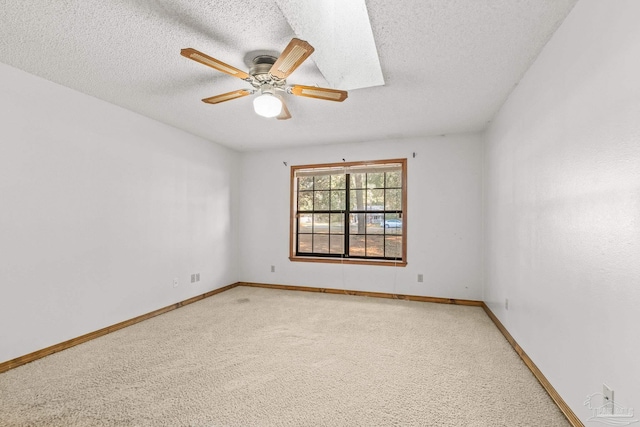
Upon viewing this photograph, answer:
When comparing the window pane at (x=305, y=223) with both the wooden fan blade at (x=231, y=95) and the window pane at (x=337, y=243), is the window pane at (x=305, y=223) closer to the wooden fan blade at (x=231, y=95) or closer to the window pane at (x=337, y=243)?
the window pane at (x=337, y=243)

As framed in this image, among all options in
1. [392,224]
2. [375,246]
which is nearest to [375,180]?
[392,224]

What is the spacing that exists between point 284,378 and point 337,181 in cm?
334

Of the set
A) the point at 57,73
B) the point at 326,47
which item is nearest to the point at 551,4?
the point at 326,47

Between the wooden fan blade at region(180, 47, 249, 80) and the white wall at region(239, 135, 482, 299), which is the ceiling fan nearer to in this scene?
the wooden fan blade at region(180, 47, 249, 80)

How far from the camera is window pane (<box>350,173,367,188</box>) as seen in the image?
15.5 ft

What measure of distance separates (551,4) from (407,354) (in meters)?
2.66

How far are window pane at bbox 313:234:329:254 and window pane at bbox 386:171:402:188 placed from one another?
1.38m

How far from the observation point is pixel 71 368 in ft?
7.45

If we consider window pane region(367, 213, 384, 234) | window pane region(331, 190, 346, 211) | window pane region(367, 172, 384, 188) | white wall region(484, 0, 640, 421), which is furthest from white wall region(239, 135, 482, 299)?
white wall region(484, 0, 640, 421)

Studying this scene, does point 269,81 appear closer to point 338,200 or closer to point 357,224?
point 338,200

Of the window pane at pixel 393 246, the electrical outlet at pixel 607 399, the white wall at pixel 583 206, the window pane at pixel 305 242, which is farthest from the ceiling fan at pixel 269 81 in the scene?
the window pane at pixel 305 242

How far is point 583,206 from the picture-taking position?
5.11 ft

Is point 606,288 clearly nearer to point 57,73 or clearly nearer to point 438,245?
point 438,245

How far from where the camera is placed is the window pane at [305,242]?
16.6 ft
